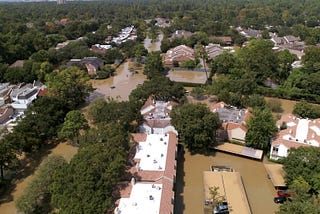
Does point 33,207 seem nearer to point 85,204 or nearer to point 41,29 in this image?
point 85,204

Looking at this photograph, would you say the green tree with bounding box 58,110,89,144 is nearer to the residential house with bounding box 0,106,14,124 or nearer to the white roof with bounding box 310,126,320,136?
the residential house with bounding box 0,106,14,124

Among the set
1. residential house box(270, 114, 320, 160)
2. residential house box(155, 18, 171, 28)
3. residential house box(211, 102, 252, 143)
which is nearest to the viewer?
residential house box(270, 114, 320, 160)

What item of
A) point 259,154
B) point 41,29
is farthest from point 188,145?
point 41,29

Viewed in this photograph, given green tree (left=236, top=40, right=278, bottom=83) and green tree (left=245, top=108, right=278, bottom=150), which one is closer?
green tree (left=245, top=108, right=278, bottom=150)

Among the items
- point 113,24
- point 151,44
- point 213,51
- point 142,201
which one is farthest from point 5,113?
point 113,24

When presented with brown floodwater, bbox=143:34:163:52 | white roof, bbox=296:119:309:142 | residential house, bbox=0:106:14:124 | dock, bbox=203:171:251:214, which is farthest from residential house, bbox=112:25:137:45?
dock, bbox=203:171:251:214

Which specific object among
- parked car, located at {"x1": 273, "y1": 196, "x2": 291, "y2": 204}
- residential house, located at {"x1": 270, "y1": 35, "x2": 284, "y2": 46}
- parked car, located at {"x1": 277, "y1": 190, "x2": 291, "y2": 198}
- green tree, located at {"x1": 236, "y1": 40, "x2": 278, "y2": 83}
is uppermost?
green tree, located at {"x1": 236, "y1": 40, "x2": 278, "y2": 83}
